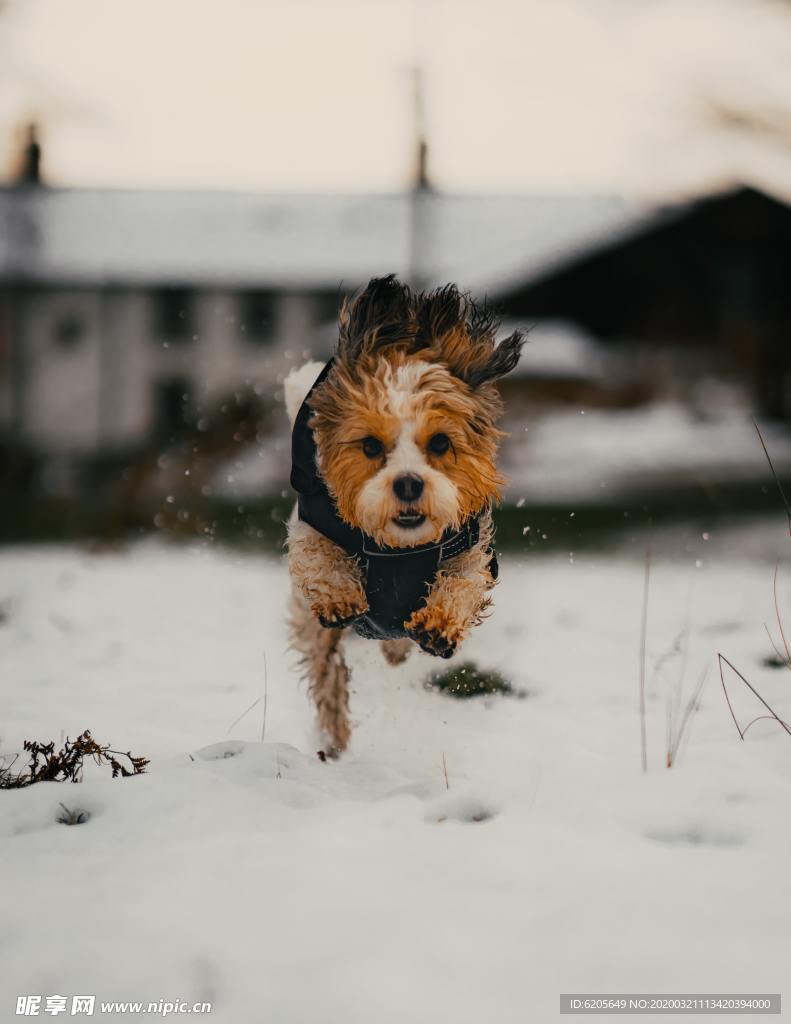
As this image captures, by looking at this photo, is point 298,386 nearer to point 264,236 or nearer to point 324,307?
point 324,307

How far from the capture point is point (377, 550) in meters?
3.20

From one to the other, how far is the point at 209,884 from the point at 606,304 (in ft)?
63.5

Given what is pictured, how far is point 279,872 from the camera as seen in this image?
2.18 m

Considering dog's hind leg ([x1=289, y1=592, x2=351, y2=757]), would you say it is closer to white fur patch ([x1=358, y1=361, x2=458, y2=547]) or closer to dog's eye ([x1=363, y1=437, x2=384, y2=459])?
white fur patch ([x1=358, y1=361, x2=458, y2=547])

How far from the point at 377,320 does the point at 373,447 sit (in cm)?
50

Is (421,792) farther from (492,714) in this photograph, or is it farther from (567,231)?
(567,231)

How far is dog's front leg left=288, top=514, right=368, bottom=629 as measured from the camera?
3180 millimetres

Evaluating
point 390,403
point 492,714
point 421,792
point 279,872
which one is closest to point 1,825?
point 279,872

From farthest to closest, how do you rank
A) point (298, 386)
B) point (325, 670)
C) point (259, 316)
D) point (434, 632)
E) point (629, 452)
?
point (259, 316), point (629, 452), point (298, 386), point (325, 670), point (434, 632)

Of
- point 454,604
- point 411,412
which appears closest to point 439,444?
point 411,412

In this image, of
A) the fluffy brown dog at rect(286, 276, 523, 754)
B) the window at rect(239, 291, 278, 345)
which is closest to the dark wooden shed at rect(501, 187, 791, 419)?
the window at rect(239, 291, 278, 345)

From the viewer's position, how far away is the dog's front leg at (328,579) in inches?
125

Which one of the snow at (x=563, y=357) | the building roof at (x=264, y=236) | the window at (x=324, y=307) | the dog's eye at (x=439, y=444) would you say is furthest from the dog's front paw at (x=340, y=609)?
the window at (x=324, y=307)

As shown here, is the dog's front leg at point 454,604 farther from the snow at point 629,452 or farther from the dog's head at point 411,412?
the snow at point 629,452
